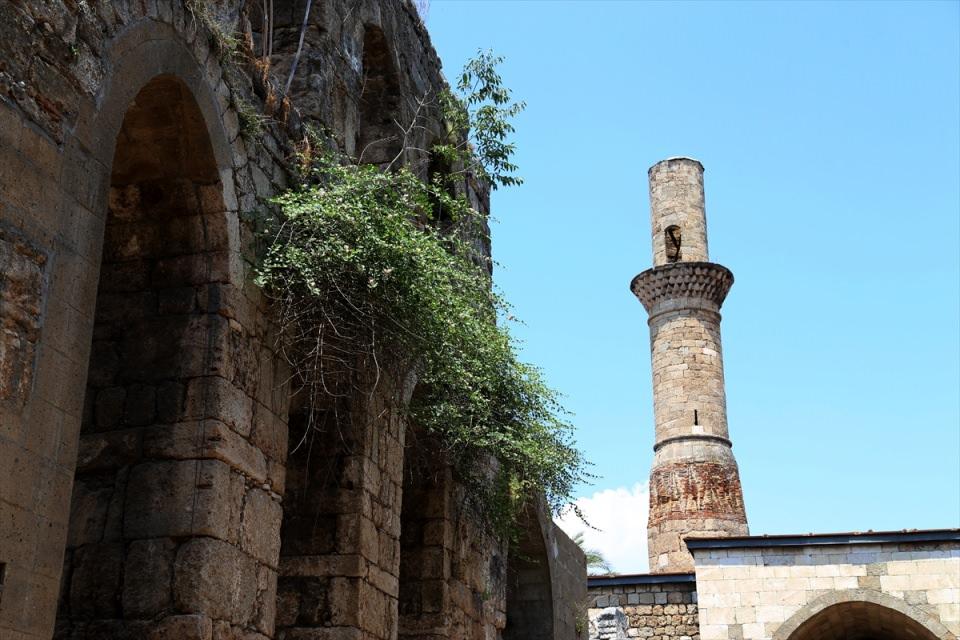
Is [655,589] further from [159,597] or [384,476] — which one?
[159,597]

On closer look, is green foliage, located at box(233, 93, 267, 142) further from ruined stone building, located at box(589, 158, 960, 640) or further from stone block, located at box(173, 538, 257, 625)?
ruined stone building, located at box(589, 158, 960, 640)

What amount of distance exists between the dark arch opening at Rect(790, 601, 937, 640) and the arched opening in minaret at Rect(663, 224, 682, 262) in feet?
36.4

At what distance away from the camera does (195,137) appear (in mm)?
5480

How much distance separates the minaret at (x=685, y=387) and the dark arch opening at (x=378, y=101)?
18003 millimetres

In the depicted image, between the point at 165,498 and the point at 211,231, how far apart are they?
4.41ft

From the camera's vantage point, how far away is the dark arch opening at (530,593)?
1128cm

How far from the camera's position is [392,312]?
6.12 metres

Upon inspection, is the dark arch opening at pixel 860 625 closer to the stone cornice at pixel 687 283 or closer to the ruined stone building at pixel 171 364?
the stone cornice at pixel 687 283

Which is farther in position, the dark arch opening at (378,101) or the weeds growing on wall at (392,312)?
the dark arch opening at (378,101)

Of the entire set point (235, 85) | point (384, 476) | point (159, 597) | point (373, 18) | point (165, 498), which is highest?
point (373, 18)

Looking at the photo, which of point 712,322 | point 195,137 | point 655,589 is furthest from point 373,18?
point 712,322

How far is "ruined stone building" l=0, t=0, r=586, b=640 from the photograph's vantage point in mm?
3904

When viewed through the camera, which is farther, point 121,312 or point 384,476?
point 384,476

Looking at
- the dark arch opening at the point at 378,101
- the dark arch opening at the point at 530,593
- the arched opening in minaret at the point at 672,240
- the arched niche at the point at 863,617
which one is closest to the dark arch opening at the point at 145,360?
the dark arch opening at the point at 378,101
